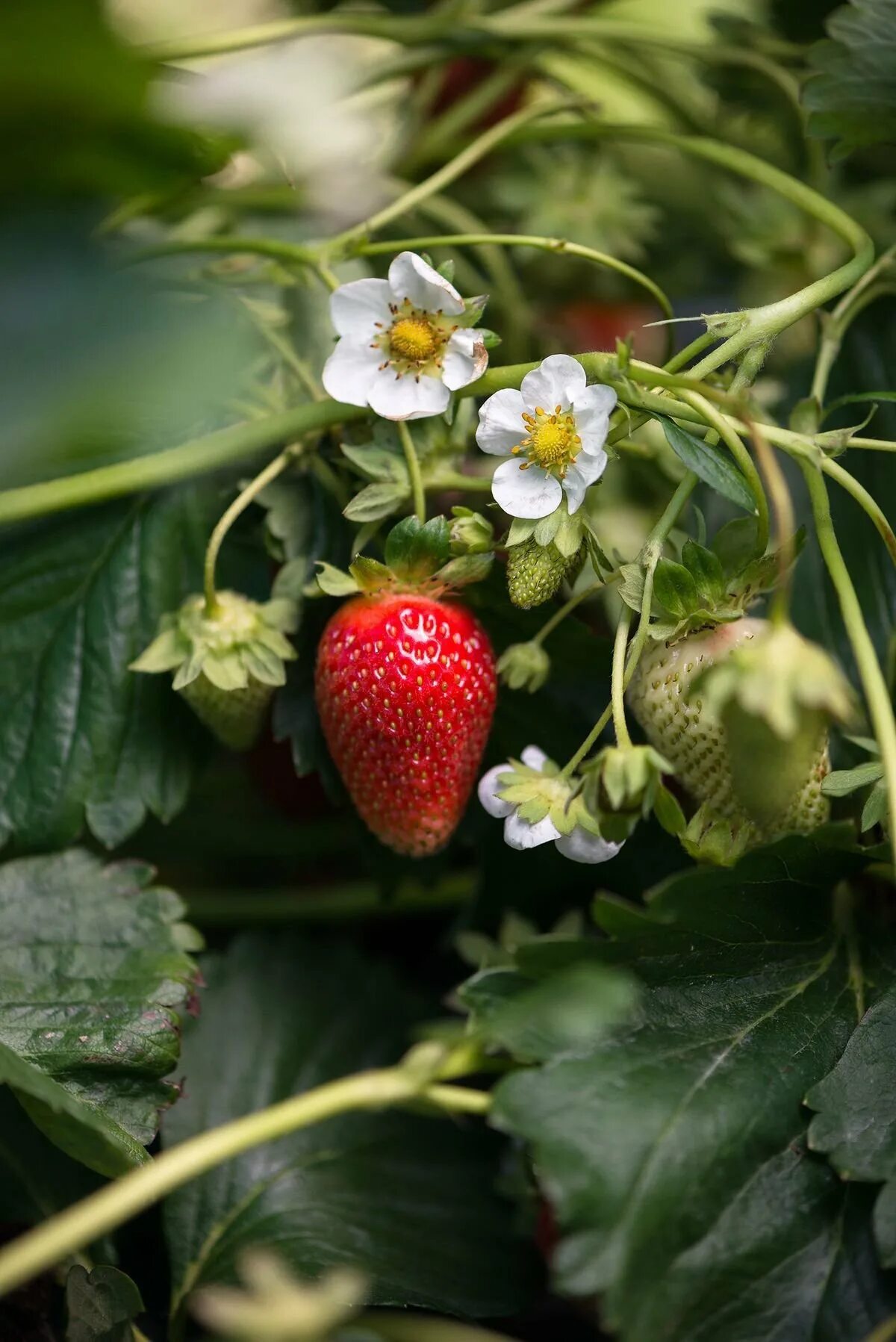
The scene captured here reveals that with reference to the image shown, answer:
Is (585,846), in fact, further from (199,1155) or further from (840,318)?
(840,318)

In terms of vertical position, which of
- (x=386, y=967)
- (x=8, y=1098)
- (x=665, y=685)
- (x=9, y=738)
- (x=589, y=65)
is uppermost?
(x=589, y=65)

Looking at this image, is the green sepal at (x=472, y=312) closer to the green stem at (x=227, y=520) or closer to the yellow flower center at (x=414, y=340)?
the yellow flower center at (x=414, y=340)

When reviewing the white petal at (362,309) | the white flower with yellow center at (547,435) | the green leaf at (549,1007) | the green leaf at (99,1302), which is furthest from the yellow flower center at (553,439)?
the green leaf at (99,1302)

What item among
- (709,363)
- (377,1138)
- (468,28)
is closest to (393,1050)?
(377,1138)

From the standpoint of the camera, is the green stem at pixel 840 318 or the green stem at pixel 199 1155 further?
the green stem at pixel 840 318

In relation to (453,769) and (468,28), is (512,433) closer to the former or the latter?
(453,769)

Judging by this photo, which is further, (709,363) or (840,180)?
(840,180)

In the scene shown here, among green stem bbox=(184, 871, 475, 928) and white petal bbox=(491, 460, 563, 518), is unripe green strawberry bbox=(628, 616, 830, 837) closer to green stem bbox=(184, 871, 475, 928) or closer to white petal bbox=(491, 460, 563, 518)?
white petal bbox=(491, 460, 563, 518)
